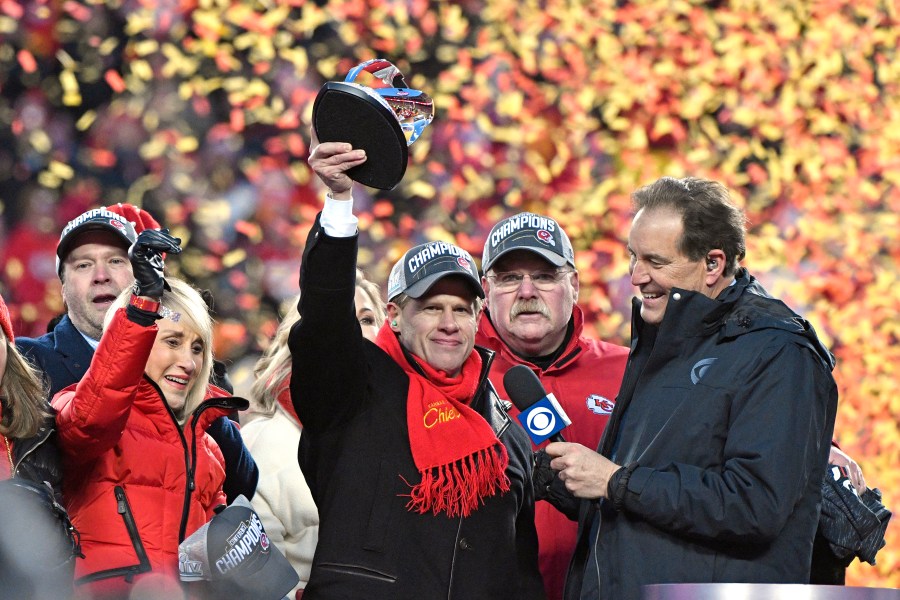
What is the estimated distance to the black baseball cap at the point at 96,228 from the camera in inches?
123

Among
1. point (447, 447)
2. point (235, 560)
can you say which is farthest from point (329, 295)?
point (235, 560)

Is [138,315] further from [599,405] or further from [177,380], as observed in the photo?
[599,405]

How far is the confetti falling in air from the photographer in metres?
5.05

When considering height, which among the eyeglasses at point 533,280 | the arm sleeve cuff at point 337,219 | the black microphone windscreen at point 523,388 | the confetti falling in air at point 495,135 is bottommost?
the black microphone windscreen at point 523,388

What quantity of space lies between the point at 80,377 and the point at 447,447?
102cm

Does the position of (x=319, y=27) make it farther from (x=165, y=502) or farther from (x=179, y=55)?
(x=165, y=502)

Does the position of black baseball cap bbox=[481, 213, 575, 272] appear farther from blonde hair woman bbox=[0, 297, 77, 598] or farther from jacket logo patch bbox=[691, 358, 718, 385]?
blonde hair woman bbox=[0, 297, 77, 598]

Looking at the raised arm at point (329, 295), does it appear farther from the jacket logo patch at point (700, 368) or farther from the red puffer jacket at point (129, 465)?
the jacket logo patch at point (700, 368)

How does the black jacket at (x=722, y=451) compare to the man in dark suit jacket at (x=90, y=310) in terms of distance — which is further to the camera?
the man in dark suit jacket at (x=90, y=310)

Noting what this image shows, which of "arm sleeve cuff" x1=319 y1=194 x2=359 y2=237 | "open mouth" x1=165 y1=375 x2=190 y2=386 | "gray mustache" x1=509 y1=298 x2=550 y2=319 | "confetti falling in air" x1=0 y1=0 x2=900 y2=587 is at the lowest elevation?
"open mouth" x1=165 y1=375 x2=190 y2=386

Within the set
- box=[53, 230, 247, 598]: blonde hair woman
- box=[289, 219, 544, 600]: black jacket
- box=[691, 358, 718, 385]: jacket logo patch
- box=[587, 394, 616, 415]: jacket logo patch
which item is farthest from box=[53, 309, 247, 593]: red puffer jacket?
box=[691, 358, 718, 385]: jacket logo patch

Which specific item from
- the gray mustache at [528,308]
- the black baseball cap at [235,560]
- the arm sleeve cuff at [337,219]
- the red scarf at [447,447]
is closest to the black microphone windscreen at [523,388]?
the red scarf at [447,447]

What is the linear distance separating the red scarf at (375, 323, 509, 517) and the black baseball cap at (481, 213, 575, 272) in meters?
0.61

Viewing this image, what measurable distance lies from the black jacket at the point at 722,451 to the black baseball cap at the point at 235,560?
2.04ft
